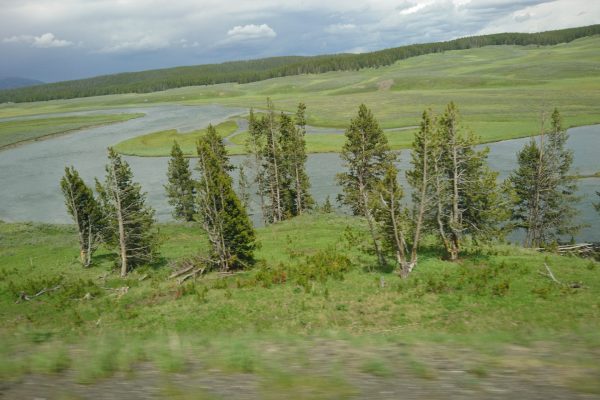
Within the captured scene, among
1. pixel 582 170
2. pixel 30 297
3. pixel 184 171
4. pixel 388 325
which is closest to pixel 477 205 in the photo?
pixel 388 325

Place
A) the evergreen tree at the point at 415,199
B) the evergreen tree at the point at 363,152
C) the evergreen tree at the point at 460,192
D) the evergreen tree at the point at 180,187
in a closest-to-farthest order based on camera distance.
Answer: the evergreen tree at the point at 415,199 < the evergreen tree at the point at 460,192 < the evergreen tree at the point at 363,152 < the evergreen tree at the point at 180,187

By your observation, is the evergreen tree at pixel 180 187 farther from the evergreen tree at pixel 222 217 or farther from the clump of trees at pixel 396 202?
the evergreen tree at pixel 222 217

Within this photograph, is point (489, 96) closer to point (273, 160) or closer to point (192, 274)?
point (273, 160)

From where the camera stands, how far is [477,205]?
27234 mm

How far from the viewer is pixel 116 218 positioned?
33125 millimetres

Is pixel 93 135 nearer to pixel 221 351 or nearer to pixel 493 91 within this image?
pixel 493 91

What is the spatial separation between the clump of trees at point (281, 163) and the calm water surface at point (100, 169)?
5688 millimetres

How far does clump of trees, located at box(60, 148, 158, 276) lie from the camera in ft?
99.0

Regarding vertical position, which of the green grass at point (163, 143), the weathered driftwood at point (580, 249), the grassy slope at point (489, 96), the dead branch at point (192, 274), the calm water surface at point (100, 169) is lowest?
the weathered driftwood at point (580, 249)

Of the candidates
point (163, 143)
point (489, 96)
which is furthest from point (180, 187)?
point (489, 96)

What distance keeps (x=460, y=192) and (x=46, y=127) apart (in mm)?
156746

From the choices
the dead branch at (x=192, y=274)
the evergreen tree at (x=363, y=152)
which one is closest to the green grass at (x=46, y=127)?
the evergreen tree at (x=363, y=152)

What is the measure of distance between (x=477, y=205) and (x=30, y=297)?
2771 centimetres

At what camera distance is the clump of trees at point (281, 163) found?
161ft
